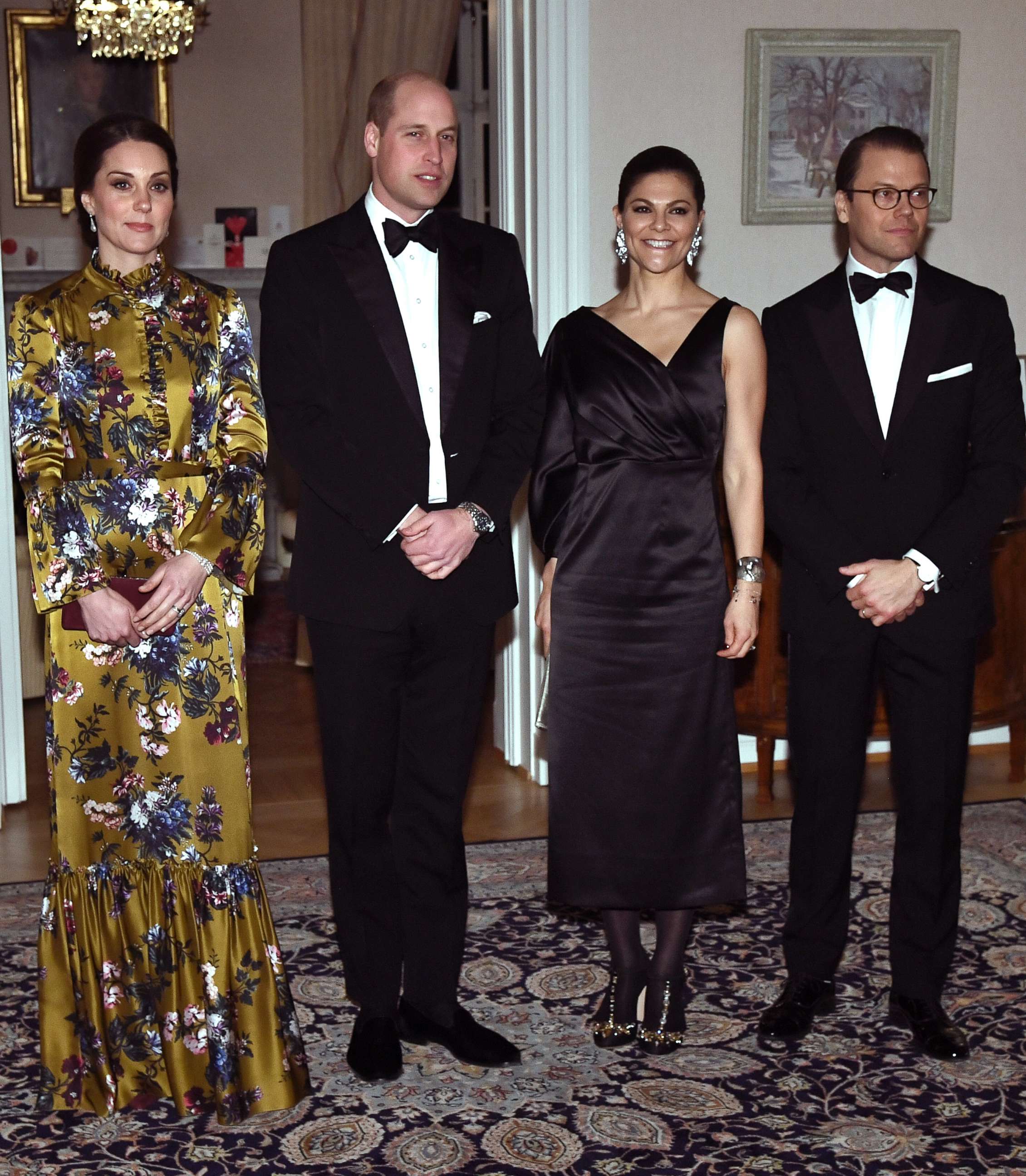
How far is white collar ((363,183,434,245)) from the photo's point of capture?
271 centimetres

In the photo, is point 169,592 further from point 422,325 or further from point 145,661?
point 422,325

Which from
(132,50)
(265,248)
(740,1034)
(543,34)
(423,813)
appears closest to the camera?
(423,813)

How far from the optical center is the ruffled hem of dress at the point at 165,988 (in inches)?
105

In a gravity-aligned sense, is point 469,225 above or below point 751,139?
below

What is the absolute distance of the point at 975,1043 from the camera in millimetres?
3016

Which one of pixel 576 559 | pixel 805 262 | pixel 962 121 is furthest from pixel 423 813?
pixel 962 121

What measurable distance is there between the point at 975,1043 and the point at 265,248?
6.79 meters

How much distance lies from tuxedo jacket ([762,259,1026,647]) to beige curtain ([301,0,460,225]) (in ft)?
16.0

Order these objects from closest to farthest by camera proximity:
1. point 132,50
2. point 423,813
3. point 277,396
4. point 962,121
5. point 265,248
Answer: point 277,396
point 423,813
point 962,121
point 132,50
point 265,248

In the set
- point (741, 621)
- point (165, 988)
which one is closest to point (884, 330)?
point (741, 621)

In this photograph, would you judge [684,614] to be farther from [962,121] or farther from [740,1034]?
[962,121]

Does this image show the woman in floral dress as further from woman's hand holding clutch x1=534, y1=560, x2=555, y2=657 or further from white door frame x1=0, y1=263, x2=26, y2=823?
white door frame x1=0, y1=263, x2=26, y2=823

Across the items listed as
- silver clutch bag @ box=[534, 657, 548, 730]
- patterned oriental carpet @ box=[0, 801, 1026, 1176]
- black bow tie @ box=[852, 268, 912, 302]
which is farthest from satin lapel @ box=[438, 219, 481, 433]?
patterned oriental carpet @ box=[0, 801, 1026, 1176]

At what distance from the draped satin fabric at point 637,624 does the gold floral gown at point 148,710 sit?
0.62m
